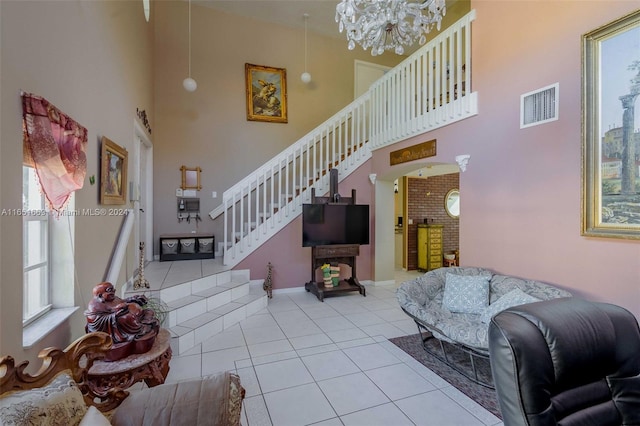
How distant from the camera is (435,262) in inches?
271

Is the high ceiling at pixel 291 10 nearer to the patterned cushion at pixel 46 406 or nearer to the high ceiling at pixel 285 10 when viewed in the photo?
the high ceiling at pixel 285 10

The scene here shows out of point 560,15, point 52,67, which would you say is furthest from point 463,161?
point 52,67

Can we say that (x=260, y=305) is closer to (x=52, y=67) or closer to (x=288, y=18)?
(x=52, y=67)

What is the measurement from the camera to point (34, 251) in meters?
1.78

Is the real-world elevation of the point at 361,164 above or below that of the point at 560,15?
below

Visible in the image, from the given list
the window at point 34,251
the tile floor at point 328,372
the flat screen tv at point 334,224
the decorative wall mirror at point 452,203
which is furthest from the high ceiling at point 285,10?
the tile floor at point 328,372

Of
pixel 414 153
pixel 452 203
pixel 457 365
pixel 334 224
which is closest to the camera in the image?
pixel 457 365

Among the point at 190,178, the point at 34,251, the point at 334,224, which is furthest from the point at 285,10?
the point at 34,251

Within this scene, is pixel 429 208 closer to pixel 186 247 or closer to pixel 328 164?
pixel 328 164

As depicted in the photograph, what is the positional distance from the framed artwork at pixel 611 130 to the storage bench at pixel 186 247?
16.2ft

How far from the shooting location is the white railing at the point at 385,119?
363cm

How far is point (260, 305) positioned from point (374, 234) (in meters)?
2.49

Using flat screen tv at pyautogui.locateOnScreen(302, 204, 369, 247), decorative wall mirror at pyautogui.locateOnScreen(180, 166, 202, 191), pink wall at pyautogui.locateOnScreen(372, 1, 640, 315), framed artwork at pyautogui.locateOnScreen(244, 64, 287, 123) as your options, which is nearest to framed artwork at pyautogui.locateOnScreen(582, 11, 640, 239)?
pink wall at pyautogui.locateOnScreen(372, 1, 640, 315)

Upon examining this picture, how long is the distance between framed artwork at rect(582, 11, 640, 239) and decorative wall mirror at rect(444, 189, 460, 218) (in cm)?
525
